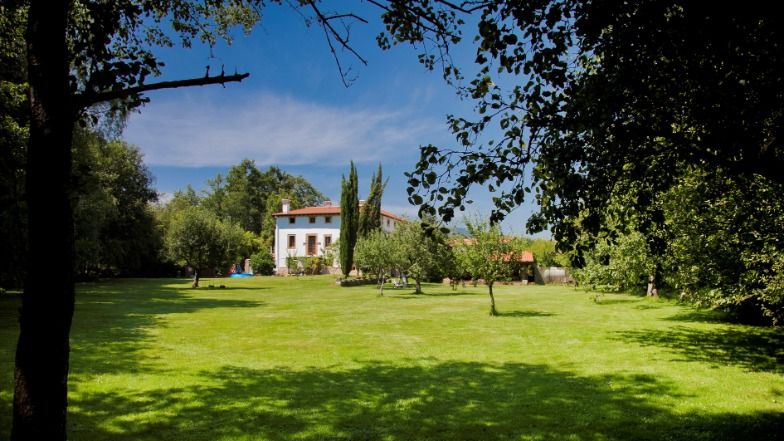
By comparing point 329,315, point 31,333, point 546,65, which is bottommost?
point 329,315

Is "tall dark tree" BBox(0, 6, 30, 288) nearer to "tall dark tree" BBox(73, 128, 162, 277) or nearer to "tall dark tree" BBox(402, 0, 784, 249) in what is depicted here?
"tall dark tree" BBox(402, 0, 784, 249)

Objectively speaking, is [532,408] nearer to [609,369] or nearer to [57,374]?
[609,369]

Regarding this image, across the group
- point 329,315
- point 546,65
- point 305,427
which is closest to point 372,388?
point 305,427

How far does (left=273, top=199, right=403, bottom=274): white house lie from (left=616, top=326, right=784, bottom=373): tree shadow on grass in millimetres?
48455

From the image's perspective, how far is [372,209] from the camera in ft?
179

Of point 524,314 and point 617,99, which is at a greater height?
point 617,99

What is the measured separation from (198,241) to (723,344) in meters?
38.4

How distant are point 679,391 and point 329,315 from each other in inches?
630

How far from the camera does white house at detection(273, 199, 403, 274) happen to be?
211 feet

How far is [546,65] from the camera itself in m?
5.71

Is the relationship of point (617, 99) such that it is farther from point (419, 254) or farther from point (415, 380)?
point (419, 254)

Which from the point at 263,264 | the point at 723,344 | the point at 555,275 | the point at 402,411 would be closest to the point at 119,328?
the point at 402,411

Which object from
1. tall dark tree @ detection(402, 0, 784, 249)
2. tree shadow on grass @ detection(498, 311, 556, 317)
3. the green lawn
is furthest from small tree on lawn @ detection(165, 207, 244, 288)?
tall dark tree @ detection(402, 0, 784, 249)

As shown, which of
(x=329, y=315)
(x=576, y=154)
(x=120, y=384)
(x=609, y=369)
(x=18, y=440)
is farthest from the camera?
(x=329, y=315)
